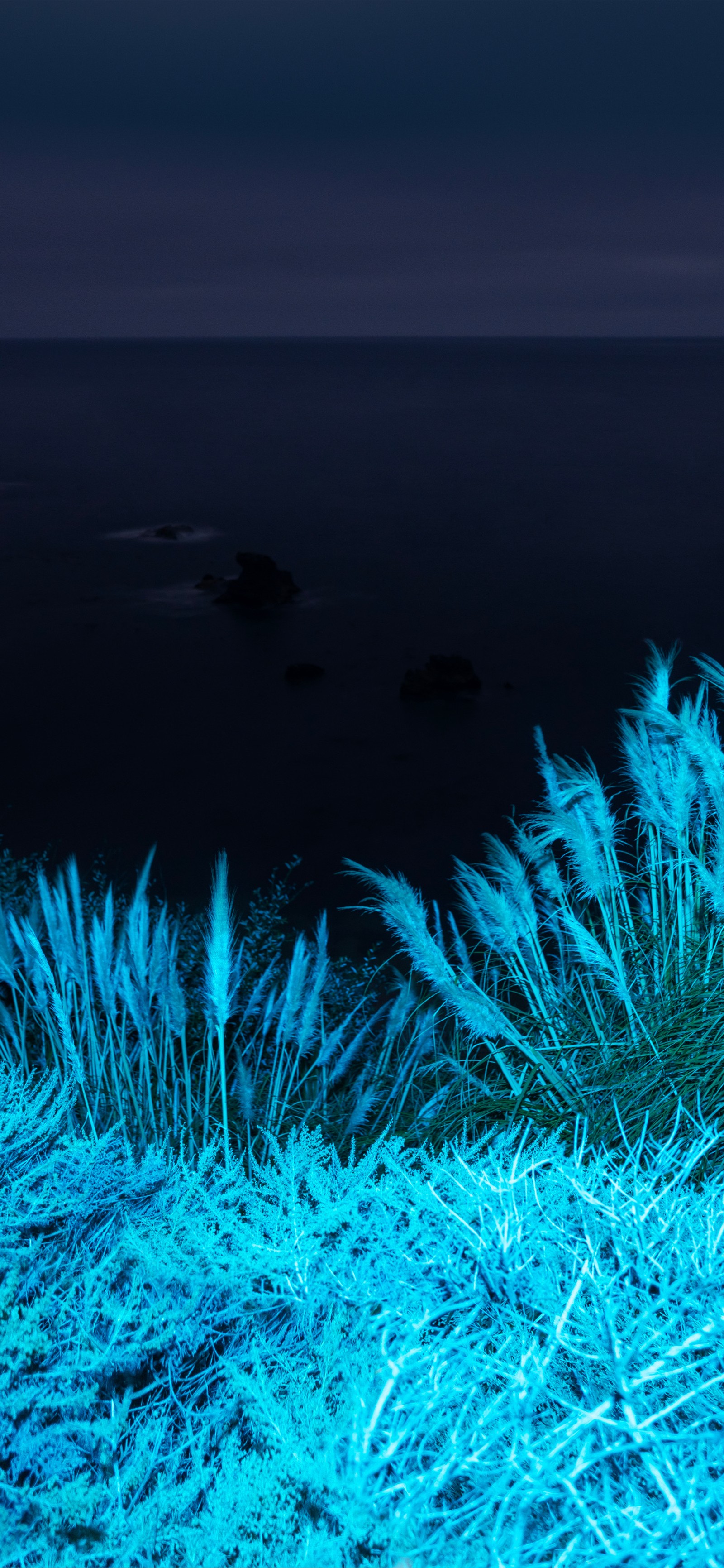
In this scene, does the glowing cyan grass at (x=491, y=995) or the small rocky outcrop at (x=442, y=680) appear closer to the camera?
the glowing cyan grass at (x=491, y=995)

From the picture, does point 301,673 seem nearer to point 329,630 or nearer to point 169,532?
point 329,630

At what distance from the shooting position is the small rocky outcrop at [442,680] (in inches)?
887

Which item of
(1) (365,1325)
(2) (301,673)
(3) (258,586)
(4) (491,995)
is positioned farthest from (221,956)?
(3) (258,586)

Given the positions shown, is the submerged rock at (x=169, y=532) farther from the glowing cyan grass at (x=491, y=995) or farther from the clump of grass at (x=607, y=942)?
the clump of grass at (x=607, y=942)

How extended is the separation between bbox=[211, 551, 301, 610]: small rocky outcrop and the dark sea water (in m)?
0.53

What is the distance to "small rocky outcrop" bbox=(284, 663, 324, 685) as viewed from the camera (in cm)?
2381

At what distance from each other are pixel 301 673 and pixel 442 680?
11.2ft

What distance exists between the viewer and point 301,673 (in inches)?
939

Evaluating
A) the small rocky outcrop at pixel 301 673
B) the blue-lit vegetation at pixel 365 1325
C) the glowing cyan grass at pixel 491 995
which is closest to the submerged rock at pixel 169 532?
the small rocky outcrop at pixel 301 673

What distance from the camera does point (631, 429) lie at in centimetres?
5894

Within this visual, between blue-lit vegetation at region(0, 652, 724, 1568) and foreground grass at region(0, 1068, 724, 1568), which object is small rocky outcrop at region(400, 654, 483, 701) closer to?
blue-lit vegetation at region(0, 652, 724, 1568)

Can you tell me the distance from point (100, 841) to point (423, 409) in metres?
62.4

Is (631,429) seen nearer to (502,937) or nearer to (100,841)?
(100,841)

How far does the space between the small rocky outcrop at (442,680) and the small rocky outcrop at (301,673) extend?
6.96 ft
